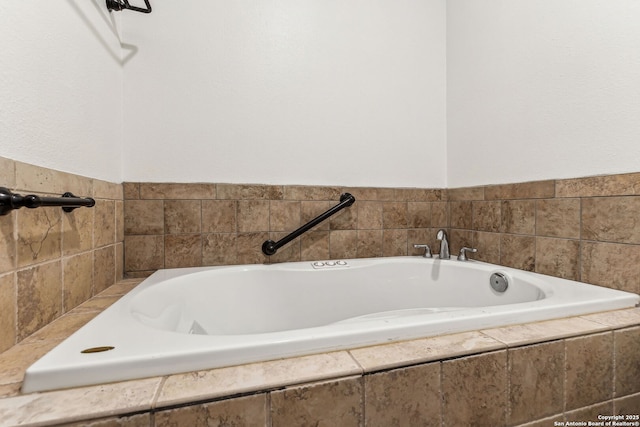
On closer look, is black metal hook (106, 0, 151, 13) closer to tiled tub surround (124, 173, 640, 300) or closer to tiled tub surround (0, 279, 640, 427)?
tiled tub surround (124, 173, 640, 300)

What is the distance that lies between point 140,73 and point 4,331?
3.72 feet

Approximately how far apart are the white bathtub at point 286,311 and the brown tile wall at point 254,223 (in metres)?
0.10

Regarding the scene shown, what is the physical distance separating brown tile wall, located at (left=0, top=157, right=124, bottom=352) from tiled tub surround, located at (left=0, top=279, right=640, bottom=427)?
59 mm

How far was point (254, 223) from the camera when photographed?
138 centimetres

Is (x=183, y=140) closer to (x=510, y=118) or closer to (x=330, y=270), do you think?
(x=330, y=270)

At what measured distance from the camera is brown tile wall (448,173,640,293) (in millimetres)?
924

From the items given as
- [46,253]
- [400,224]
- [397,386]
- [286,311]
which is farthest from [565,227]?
[46,253]

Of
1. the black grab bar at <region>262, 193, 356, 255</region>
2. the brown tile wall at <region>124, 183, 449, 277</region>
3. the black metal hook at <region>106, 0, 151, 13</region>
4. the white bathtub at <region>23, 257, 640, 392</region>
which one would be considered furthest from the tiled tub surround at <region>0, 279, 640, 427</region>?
the black metal hook at <region>106, 0, 151, 13</region>

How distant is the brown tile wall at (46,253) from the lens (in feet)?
2.00

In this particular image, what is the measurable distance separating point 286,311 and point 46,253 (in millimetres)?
869

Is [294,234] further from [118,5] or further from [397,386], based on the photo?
[118,5]

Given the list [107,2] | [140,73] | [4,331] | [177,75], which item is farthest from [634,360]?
[107,2]

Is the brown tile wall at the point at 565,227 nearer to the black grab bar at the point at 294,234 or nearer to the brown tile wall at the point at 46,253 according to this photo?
the black grab bar at the point at 294,234

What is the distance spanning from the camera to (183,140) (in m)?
1.32
